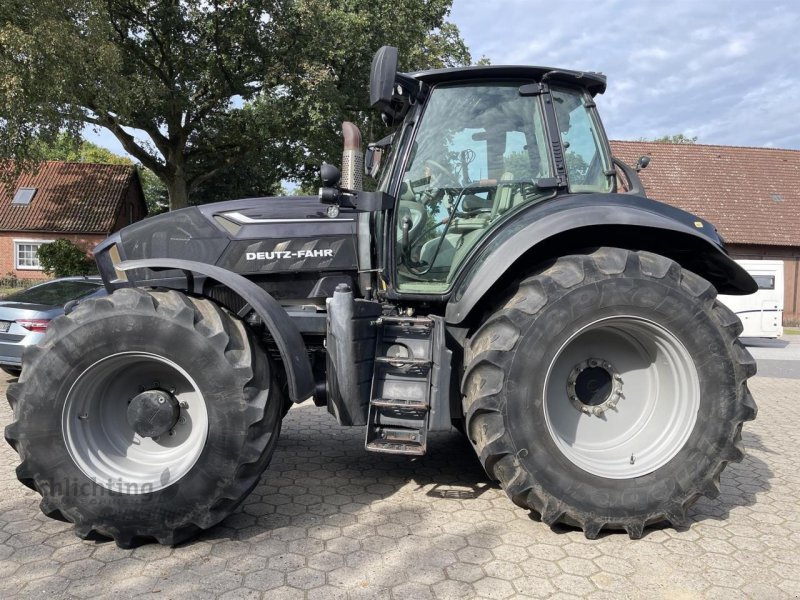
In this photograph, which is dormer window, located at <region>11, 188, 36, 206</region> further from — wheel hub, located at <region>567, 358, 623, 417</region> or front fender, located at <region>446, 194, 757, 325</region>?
wheel hub, located at <region>567, 358, 623, 417</region>

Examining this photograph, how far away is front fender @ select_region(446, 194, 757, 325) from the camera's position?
314cm

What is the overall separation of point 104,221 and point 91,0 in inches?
619

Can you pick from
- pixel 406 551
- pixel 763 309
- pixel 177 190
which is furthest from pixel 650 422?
pixel 177 190

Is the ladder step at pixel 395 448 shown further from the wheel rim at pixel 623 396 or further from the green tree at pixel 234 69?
the green tree at pixel 234 69

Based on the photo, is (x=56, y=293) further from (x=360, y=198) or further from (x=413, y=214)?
(x=413, y=214)

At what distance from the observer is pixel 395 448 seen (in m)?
3.13

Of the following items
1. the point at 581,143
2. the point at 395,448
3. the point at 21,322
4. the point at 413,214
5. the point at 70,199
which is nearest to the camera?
the point at 395,448

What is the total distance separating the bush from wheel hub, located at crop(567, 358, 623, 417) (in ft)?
78.0

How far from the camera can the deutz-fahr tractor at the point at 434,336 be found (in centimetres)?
295

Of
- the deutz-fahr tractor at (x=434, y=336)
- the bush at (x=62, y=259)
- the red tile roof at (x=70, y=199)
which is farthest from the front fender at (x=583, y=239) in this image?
the red tile roof at (x=70, y=199)

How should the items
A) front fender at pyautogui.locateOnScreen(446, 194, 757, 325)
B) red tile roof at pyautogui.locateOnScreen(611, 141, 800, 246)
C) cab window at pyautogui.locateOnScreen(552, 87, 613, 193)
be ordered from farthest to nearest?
red tile roof at pyautogui.locateOnScreen(611, 141, 800, 246) < cab window at pyautogui.locateOnScreen(552, 87, 613, 193) < front fender at pyautogui.locateOnScreen(446, 194, 757, 325)

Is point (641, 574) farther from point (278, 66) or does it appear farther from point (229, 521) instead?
point (278, 66)

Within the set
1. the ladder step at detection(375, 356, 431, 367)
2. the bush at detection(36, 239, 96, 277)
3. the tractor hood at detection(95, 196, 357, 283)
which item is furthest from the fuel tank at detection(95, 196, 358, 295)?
the bush at detection(36, 239, 96, 277)

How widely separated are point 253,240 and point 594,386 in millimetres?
2267
